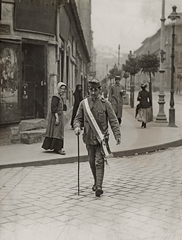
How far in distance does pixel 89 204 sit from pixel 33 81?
6.84m

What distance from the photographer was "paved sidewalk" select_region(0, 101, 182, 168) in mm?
8728

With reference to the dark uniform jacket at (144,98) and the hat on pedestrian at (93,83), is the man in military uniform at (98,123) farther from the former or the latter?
the dark uniform jacket at (144,98)

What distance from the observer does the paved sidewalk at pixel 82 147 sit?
8.73 metres

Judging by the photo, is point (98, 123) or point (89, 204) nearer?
point (89, 204)

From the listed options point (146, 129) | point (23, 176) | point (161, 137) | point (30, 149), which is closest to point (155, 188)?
point (23, 176)

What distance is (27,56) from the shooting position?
11.8 metres

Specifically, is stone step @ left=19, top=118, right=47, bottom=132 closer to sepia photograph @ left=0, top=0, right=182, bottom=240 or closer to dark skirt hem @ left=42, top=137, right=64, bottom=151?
sepia photograph @ left=0, top=0, right=182, bottom=240

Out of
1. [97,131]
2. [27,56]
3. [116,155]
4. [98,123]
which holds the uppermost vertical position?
[27,56]

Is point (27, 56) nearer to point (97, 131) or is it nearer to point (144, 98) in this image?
point (144, 98)

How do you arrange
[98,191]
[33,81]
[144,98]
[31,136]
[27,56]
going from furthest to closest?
[144,98] → [33,81] → [27,56] → [31,136] → [98,191]

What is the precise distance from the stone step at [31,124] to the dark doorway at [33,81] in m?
0.39

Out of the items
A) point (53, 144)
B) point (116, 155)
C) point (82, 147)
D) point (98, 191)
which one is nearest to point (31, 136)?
point (82, 147)

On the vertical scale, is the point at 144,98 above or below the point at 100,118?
above

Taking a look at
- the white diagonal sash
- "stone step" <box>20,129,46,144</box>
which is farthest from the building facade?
the white diagonal sash
